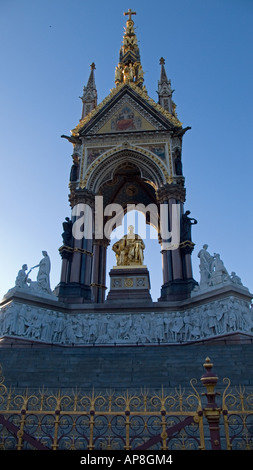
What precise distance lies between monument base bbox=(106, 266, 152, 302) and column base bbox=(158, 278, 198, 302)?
0.94 metres

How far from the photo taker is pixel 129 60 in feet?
105

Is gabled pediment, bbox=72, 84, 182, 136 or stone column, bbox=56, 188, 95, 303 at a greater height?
gabled pediment, bbox=72, 84, 182, 136

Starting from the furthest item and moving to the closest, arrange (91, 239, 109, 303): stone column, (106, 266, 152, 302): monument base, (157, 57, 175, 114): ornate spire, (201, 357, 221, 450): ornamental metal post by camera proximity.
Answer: (157, 57, 175, 114): ornate spire → (91, 239, 109, 303): stone column → (106, 266, 152, 302): monument base → (201, 357, 221, 450): ornamental metal post

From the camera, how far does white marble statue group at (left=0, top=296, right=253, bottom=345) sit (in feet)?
52.0

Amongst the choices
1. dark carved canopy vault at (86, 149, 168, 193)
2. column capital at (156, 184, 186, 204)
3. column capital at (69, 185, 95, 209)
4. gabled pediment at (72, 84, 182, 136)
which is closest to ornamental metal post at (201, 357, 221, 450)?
column capital at (156, 184, 186, 204)

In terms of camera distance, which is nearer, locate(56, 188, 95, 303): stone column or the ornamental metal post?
the ornamental metal post

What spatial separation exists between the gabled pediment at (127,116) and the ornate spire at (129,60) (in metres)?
2.55

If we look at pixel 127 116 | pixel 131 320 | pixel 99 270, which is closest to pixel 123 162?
pixel 127 116

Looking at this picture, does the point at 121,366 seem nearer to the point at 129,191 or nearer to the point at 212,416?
the point at 212,416

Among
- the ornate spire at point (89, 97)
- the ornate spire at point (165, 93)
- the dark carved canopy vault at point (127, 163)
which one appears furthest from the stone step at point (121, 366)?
the ornate spire at point (89, 97)

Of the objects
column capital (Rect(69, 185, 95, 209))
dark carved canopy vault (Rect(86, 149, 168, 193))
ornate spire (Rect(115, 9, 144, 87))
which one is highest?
ornate spire (Rect(115, 9, 144, 87))

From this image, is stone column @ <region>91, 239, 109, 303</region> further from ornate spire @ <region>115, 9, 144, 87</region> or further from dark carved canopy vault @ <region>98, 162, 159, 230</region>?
ornate spire @ <region>115, 9, 144, 87</region>
